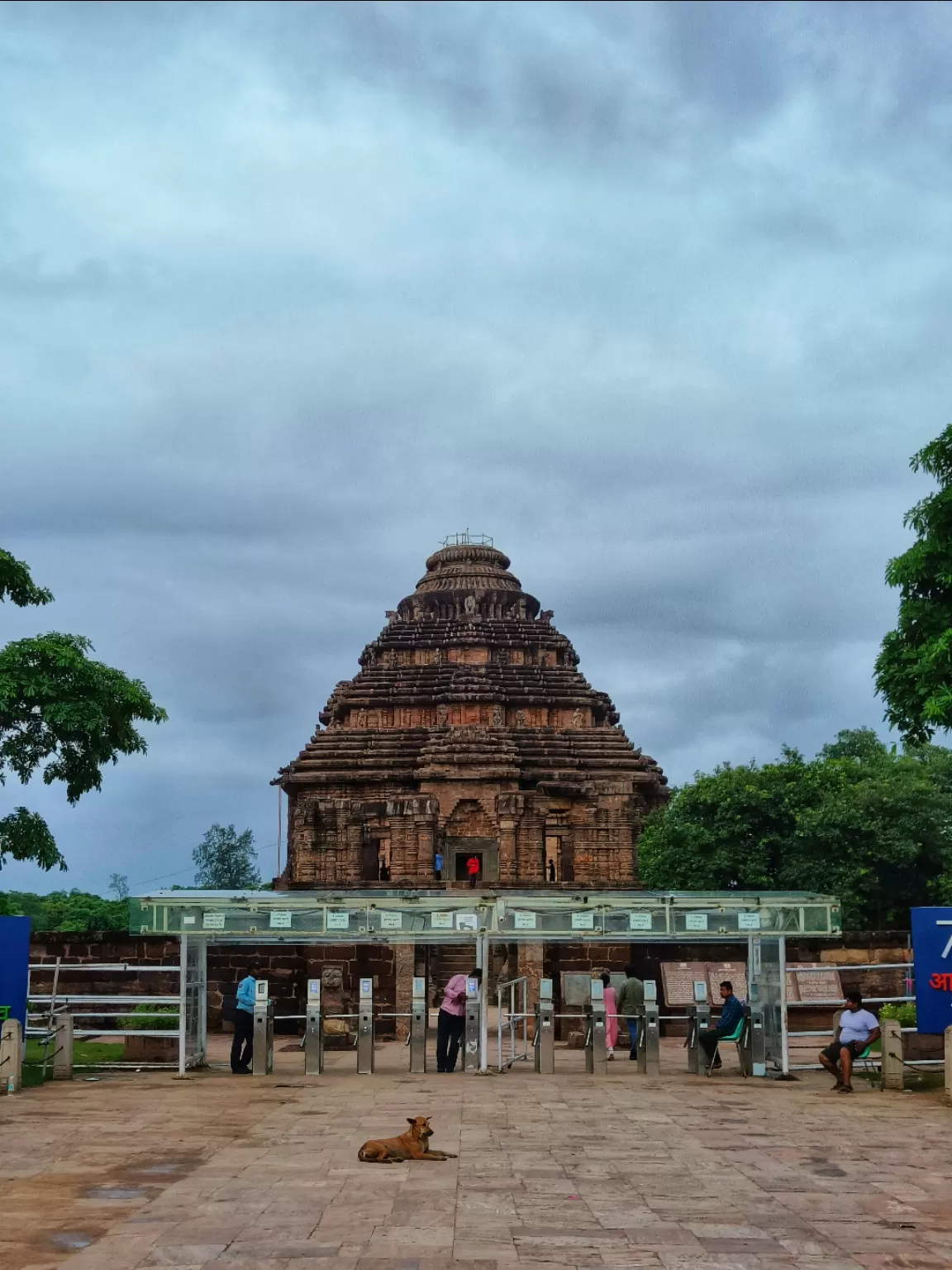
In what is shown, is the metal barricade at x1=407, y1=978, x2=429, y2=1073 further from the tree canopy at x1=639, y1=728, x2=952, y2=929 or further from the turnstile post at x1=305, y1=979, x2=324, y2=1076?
the tree canopy at x1=639, y1=728, x2=952, y2=929

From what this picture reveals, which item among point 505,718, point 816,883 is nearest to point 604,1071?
point 816,883

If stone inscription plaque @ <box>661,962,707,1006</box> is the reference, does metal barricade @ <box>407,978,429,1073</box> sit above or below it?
below

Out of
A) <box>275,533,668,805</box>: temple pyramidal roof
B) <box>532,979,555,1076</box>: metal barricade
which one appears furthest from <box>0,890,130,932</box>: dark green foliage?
<box>532,979,555,1076</box>: metal barricade

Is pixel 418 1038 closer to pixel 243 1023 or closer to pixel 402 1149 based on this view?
pixel 243 1023

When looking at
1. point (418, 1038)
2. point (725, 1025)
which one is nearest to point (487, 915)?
point (418, 1038)

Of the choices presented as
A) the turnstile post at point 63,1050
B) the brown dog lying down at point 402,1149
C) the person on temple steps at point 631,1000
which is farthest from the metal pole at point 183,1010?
the brown dog lying down at point 402,1149

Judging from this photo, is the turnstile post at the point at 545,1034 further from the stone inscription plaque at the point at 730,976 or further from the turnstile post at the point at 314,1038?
the stone inscription plaque at the point at 730,976

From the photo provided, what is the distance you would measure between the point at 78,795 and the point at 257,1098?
929 centimetres

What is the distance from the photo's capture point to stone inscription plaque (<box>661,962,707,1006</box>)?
929 inches

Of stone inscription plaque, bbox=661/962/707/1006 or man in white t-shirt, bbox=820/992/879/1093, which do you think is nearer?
man in white t-shirt, bbox=820/992/879/1093

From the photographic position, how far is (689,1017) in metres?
19.7

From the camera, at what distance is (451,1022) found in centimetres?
1919

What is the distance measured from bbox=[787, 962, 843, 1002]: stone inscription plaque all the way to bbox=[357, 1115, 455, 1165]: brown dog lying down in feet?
36.7

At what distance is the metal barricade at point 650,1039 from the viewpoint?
1905cm
